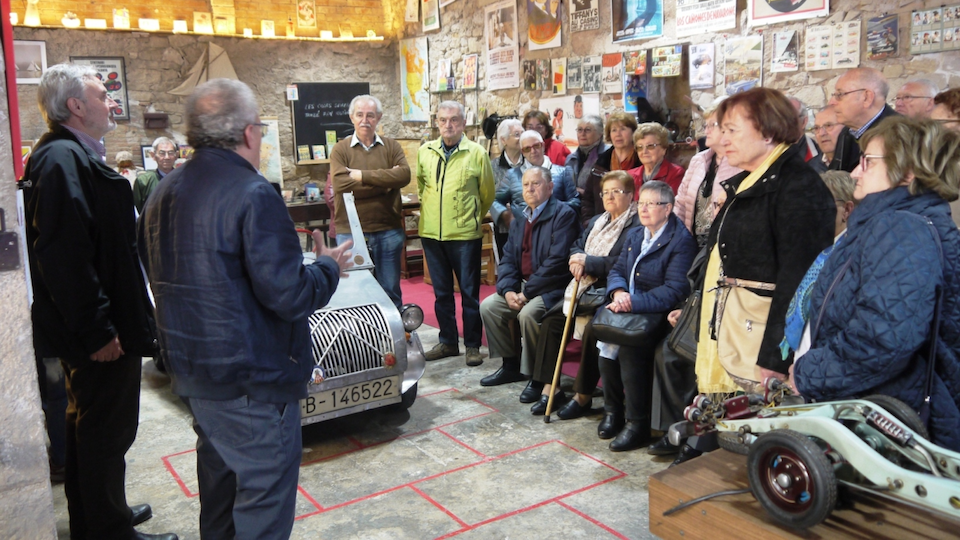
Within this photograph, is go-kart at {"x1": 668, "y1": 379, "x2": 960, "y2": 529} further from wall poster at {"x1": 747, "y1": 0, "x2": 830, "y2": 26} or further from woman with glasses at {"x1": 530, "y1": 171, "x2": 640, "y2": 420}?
wall poster at {"x1": 747, "y1": 0, "x2": 830, "y2": 26}

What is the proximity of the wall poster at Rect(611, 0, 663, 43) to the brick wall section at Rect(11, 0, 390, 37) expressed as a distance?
472cm

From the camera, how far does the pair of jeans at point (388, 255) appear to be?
17.8 ft

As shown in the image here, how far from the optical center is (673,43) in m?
6.23

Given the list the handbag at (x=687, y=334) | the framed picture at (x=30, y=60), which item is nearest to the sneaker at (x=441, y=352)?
the handbag at (x=687, y=334)

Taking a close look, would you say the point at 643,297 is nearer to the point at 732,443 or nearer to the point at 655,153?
the point at 655,153

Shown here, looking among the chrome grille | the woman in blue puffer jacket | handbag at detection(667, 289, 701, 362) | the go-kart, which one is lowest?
the chrome grille

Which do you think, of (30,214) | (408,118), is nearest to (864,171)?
(30,214)

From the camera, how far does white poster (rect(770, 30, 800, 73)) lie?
17.5ft

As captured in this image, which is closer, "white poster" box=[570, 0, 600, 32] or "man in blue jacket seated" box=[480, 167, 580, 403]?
"man in blue jacket seated" box=[480, 167, 580, 403]

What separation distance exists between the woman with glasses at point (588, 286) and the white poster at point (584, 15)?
3.16 meters

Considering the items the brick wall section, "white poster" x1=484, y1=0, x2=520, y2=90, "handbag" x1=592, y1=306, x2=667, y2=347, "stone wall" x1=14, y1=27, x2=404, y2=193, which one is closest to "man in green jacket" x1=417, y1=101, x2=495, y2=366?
"handbag" x1=592, y1=306, x2=667, y2=347

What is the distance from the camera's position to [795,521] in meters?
1.46

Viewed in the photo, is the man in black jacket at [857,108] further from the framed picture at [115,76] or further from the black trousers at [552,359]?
the framed picture at [115,76]

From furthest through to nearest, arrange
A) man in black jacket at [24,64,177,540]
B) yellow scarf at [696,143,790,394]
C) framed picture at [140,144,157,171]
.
→ 1. framed picture at [140,144,157,171]
2. yellow scarf at [696,143,790,394]
3. man in black jacket at [24,64,177,540]
